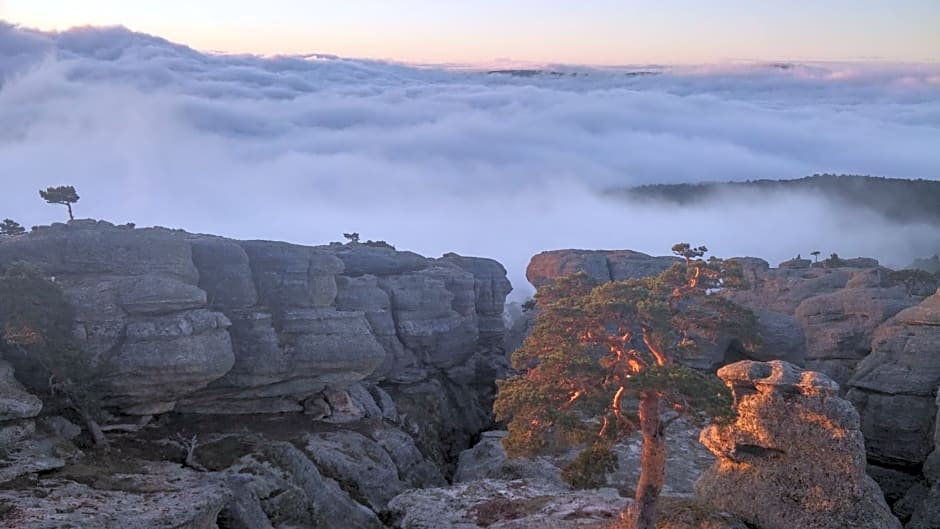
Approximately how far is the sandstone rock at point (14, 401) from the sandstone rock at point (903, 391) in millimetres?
44951

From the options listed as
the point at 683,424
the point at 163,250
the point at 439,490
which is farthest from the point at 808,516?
the point at 163,250

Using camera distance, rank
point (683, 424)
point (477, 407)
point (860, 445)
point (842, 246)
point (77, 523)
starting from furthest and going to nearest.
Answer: point (842, 246)
point (477, 407)
point (683, 424)
point (860, 445)
point (77, 523)

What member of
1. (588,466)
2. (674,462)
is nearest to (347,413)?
(674,462)

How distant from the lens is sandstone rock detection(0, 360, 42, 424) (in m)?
30.9

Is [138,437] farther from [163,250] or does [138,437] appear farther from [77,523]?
[77,523]

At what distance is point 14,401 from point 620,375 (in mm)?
25040

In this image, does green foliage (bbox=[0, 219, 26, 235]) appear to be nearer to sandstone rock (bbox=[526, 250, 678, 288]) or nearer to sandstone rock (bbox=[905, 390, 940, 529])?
sandstone rock (bbox=[526, 250, 678, 288])

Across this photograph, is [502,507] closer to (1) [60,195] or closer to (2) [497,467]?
(2) [497,467]

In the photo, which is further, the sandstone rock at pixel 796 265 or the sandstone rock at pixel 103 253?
the sandstone rock at pixel 796 265


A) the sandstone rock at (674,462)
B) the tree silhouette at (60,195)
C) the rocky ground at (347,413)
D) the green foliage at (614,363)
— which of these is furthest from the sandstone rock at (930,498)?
the tree silhouette at (60,195)

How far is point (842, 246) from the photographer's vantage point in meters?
190

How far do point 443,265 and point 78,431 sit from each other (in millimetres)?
37695

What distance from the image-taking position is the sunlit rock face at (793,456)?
2928 centimetres

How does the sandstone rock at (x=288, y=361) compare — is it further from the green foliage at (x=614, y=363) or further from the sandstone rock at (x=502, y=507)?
the green foliage at (x=614, y=363)
